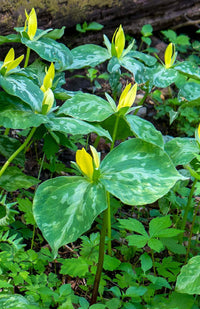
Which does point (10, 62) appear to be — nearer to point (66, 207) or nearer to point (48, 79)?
point (48, 79)

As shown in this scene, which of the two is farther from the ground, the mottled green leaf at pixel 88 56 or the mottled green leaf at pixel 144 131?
the mottled green leaf at pixel 88 56

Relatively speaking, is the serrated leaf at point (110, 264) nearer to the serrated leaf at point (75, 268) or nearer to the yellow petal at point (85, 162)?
the serrated leaf at point (75, 268)

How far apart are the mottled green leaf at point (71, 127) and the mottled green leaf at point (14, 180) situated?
0.36m

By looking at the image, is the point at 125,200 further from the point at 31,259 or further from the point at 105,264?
the point at 31,259

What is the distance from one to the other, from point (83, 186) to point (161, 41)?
274cm

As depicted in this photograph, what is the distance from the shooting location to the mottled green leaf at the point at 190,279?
1.42 meters

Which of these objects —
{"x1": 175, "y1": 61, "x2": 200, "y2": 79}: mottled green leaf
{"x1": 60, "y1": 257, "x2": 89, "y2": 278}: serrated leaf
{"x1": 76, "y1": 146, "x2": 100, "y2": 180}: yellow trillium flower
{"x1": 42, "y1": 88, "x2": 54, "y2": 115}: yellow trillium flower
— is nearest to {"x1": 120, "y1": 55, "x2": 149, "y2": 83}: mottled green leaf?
{"x1": 175, "y1": 61, "x2": 200, "y2": 79}: mottled green leaf

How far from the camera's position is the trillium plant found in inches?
50.1

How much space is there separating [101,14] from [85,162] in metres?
2.01

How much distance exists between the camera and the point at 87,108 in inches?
64.7

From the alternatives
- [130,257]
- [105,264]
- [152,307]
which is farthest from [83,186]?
[130,257]

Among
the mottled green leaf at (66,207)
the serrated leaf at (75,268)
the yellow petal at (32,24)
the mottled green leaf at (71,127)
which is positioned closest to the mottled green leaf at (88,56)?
the yellow petal at (32,24)

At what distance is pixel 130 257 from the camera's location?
6.24 ft

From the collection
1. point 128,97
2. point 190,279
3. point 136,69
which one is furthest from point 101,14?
point 190,279
